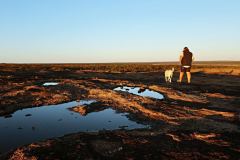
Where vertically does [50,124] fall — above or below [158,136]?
below

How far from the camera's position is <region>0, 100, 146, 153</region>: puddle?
7.34 meters

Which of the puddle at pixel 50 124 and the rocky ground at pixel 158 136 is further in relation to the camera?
the puddle at pixel 50 124

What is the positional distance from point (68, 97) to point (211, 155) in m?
8.46

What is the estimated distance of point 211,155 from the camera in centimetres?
563

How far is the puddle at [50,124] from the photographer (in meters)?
7.34

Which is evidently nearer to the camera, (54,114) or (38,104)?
(54,114)

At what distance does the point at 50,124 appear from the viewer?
8.78 metres

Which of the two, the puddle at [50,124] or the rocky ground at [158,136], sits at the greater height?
the rocky ground at [158,136]

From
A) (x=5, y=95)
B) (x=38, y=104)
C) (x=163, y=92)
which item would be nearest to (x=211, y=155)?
(x=38, y=104)

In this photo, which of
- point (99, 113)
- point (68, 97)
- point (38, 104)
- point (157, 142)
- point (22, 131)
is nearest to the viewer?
point (157, 142)

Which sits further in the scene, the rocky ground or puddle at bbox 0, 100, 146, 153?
puddle at bbox 0, 100, 146, 153

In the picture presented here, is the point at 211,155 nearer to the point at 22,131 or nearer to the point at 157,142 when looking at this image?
the point at 157,142

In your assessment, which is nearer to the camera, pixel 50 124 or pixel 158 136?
pixel 158 136

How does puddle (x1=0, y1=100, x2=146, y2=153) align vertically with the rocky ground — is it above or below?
below
